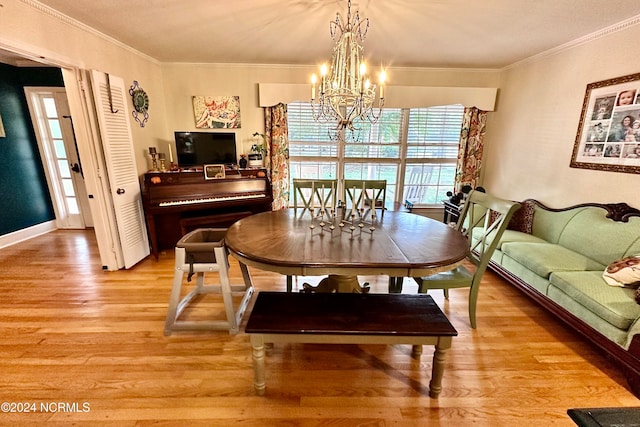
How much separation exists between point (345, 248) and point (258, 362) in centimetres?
81

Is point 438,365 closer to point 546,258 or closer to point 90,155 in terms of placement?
point 546,258

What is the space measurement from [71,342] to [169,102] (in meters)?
3.10

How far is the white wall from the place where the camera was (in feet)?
7.87

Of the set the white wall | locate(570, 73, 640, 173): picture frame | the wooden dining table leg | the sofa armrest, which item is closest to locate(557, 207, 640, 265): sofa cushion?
the white wall

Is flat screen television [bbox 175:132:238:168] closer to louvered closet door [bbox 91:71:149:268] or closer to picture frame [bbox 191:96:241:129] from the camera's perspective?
picture frame [bbox 191:96:241:129]

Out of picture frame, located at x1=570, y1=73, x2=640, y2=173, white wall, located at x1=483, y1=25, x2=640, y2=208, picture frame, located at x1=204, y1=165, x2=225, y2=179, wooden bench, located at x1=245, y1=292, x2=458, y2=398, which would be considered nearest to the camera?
wooden bench, located at x1=245, y1=292, x2=458, y2=398

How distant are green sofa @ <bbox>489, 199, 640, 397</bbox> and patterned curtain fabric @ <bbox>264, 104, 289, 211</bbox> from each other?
2801 millimetres

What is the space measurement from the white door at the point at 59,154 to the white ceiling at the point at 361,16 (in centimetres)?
201

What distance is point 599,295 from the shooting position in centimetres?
181

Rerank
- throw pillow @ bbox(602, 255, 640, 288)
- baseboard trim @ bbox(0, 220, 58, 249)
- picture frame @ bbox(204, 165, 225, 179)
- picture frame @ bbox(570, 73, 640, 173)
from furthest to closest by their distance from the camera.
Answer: baseboard trim @ bbox(0, 220, 58, 249) < picture frame @ bbox(204, 165, 225, 179) < picture frame @ bbox(570, 73, 640, 173) < throw pillow @ bbox(602, 255, 640, 288)

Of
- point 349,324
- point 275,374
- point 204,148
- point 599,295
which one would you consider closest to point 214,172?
point 204,148

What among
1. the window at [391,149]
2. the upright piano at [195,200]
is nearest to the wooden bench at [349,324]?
the upright piano at [195,200]

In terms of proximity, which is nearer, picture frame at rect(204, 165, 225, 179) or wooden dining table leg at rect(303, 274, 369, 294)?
wooden dining table leg at rect(303, 274, 369, 294)

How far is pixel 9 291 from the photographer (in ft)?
8.29
